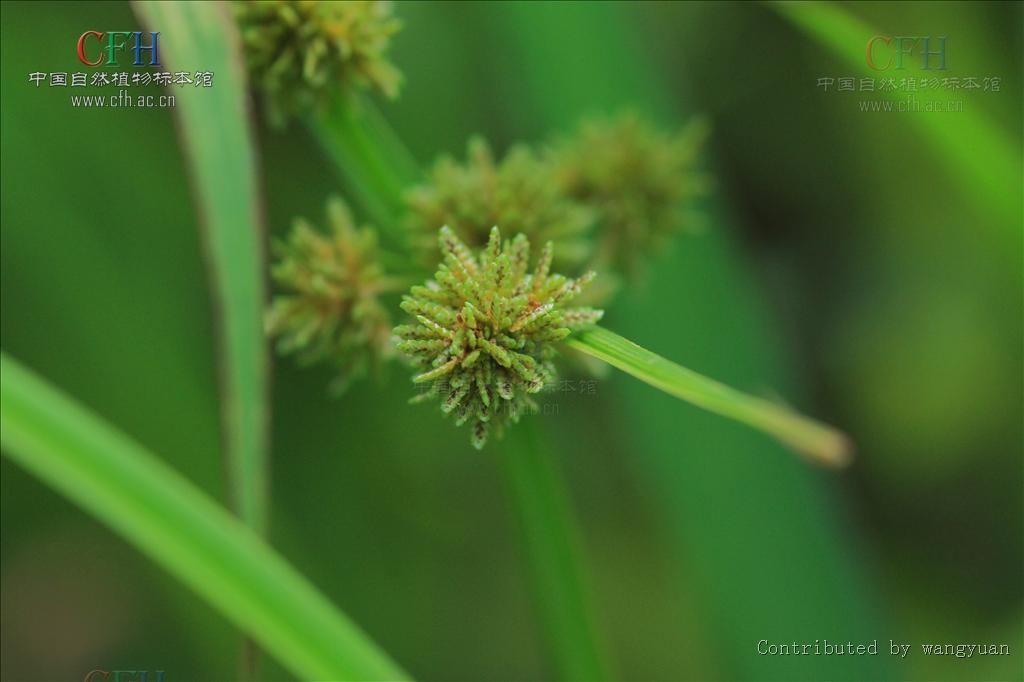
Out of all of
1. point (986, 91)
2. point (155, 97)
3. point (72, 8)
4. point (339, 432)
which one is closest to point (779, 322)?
point (986, 91)

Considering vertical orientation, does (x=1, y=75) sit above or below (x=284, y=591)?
above

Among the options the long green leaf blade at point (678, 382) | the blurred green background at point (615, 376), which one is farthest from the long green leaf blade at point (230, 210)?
the blurred green background at point (615, 376)

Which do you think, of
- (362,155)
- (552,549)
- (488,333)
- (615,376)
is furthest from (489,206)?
(615,376)

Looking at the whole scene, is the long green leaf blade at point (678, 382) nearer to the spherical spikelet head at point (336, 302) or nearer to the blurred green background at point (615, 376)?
the spherical spikelet head at point (336, 302)

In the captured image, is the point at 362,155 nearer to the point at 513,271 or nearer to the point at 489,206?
the point at 489,206

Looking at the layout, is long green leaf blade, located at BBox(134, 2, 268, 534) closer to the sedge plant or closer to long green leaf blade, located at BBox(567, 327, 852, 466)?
the sedge plant

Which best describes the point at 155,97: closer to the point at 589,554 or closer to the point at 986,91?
the point at 589,554

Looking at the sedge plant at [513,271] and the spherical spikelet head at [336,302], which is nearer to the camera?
the sedge plant at [513,271]
